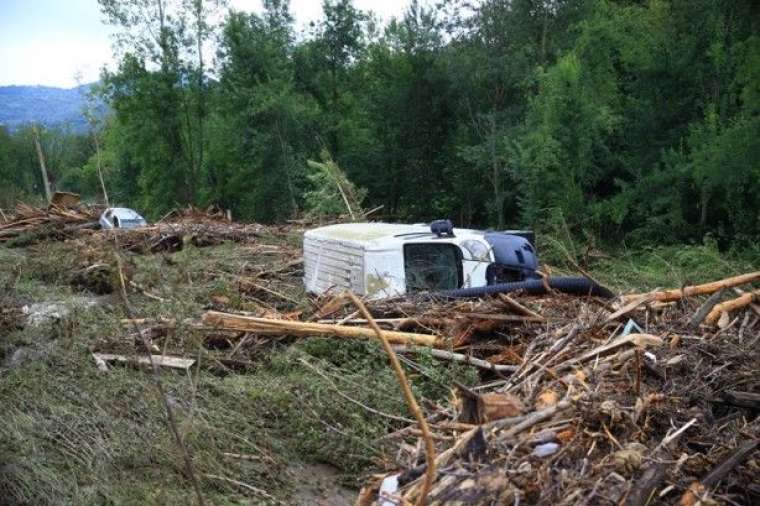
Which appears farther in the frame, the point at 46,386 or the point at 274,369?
the point at 274,369

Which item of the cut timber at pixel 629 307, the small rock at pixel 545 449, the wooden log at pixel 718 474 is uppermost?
the cut timber at pixel 629 307

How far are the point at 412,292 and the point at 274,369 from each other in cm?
228

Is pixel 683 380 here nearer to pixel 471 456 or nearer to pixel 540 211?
pixel 471 456

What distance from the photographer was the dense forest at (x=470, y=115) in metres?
20.7

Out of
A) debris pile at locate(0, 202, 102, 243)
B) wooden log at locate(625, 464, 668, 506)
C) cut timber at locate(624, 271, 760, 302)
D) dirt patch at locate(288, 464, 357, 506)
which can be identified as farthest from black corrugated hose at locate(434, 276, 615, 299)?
debris pile at locate(0, 202, 102, 243)

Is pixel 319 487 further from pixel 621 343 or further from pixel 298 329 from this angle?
pixel 621 343

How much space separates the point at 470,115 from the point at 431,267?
21.1 m

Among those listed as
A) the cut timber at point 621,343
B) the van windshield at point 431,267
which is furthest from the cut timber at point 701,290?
the van windshield at point 431,267

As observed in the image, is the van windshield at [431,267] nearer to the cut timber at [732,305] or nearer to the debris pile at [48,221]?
the cut timber at [732,305]

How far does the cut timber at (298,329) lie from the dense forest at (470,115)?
528cm

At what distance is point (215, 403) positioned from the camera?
6488 mm

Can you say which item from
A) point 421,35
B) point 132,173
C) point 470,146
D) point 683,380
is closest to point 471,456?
point 683,380

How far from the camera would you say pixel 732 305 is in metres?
6.52

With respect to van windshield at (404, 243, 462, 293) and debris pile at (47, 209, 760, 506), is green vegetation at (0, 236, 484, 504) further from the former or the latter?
van windshield at (404, 243, 462, 293)
